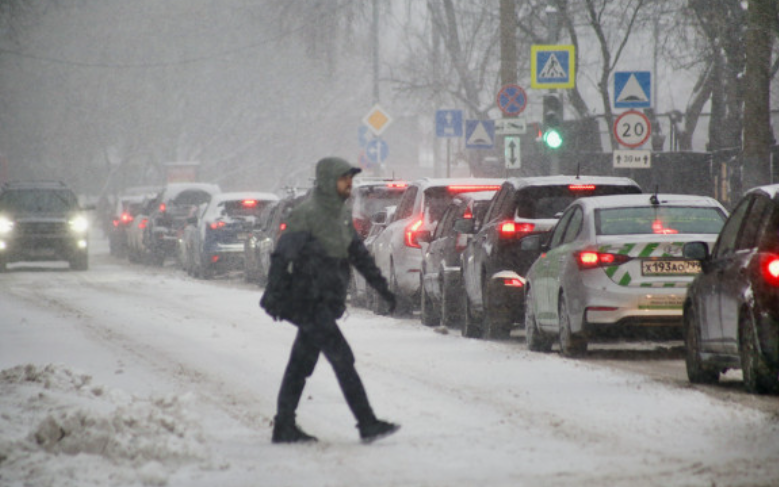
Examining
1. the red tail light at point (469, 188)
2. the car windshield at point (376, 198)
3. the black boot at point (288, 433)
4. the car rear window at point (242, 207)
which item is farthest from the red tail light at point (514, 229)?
the car rear window at point (242, 207)

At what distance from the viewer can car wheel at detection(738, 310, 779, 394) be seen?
10383mm

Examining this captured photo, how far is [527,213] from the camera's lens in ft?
53.9

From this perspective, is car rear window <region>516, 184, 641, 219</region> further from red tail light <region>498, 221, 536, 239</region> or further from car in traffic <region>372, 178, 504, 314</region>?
car in traffic <region>372, 178, 504, 314</region>

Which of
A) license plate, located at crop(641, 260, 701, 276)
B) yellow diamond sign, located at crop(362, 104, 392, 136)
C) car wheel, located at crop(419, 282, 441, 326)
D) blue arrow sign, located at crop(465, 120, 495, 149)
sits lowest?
car wheel, located at crop(419, 282, 441, 326)

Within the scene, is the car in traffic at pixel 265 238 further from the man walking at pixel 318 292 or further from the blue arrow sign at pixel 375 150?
the man walking at pixel 318 292

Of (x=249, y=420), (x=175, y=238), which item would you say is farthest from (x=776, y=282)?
(x=175, y=238)

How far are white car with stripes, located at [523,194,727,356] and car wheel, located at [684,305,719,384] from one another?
1461 millimetres

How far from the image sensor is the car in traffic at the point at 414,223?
20656 millimetres

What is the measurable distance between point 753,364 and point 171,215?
31.5 metres

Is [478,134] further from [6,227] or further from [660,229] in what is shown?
[660,229]

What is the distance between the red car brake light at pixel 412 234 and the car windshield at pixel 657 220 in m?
6.64

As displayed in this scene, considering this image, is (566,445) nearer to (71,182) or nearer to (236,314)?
(236,314)

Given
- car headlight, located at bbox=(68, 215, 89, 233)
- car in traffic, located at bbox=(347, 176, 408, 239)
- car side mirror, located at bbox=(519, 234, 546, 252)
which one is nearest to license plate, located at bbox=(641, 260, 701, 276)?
car side mirror, located at bbox=(519, 234, 546, 252)

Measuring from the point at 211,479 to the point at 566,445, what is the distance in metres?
2.01
